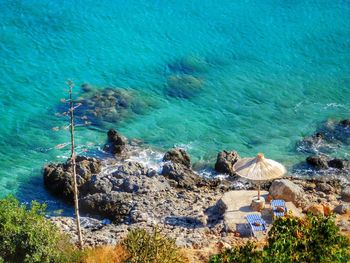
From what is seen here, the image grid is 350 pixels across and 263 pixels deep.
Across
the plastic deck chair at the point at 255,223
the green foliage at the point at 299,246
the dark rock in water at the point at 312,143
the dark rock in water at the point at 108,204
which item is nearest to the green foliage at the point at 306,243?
the green foliage at the point at 299,246

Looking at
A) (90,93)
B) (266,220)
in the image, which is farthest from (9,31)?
(266,220)

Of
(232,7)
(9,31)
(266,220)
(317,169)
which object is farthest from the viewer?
(232,7)

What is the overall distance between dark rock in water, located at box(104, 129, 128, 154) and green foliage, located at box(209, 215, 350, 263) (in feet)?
72.9

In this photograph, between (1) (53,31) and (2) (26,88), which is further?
(1) (53,31)

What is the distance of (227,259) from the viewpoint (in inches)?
774

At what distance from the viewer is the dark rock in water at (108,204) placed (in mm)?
34406

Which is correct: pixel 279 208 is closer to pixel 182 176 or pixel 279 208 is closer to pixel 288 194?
pixel 288 194

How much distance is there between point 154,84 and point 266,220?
22088 mm

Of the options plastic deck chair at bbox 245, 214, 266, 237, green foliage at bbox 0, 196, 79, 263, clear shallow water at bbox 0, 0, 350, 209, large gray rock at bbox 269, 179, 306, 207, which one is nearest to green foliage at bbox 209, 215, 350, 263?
green foliage at bbox 0, 196, 79, 263

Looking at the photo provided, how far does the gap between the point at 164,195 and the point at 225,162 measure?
5.35 m

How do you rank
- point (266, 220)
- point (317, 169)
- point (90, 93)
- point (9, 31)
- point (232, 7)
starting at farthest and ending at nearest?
point (232, 7), point (9, 31), point (90, 93), point (317, 169), point (266, 220)

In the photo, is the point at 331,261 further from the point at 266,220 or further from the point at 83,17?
the point at 83,17

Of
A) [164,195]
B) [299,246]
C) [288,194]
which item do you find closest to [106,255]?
[164,195]

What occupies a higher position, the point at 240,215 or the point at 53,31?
the point at 53,31
